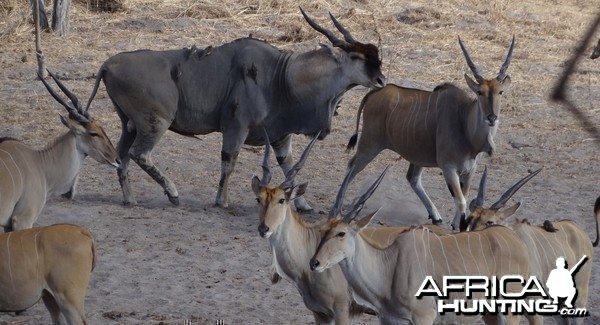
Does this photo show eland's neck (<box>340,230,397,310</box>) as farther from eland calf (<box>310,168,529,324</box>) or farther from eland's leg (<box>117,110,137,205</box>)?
eland's leg (<box>117,110,137,205</box>)

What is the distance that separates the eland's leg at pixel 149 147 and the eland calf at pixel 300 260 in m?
1.88

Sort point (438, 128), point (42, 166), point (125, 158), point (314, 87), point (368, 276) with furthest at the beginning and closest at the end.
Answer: point (314, 87)
point (125, 158)
point (438, 128)
point (42, 166)
point (368, 276)

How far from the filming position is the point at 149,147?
6250mm

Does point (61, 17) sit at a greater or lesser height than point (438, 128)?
lesser

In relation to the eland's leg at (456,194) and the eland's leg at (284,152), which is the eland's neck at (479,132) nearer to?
the eland's leg at (456,194)

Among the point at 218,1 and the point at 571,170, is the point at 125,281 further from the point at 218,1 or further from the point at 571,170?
the point at 218,1

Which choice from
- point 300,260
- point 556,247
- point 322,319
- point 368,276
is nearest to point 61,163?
point 300,260

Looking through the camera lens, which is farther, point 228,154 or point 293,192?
point 228,154

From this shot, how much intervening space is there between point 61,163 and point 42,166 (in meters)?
0.14

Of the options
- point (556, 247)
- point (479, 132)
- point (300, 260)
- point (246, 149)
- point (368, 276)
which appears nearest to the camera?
point (368, 276)

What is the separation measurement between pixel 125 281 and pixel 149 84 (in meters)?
1.72

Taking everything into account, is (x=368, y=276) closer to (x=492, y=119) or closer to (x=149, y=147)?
(x=492, y=119)

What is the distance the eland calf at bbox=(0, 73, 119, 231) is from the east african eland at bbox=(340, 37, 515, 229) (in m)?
1.68

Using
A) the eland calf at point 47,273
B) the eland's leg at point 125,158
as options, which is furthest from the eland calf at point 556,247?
the eland's leg at point 125,158
